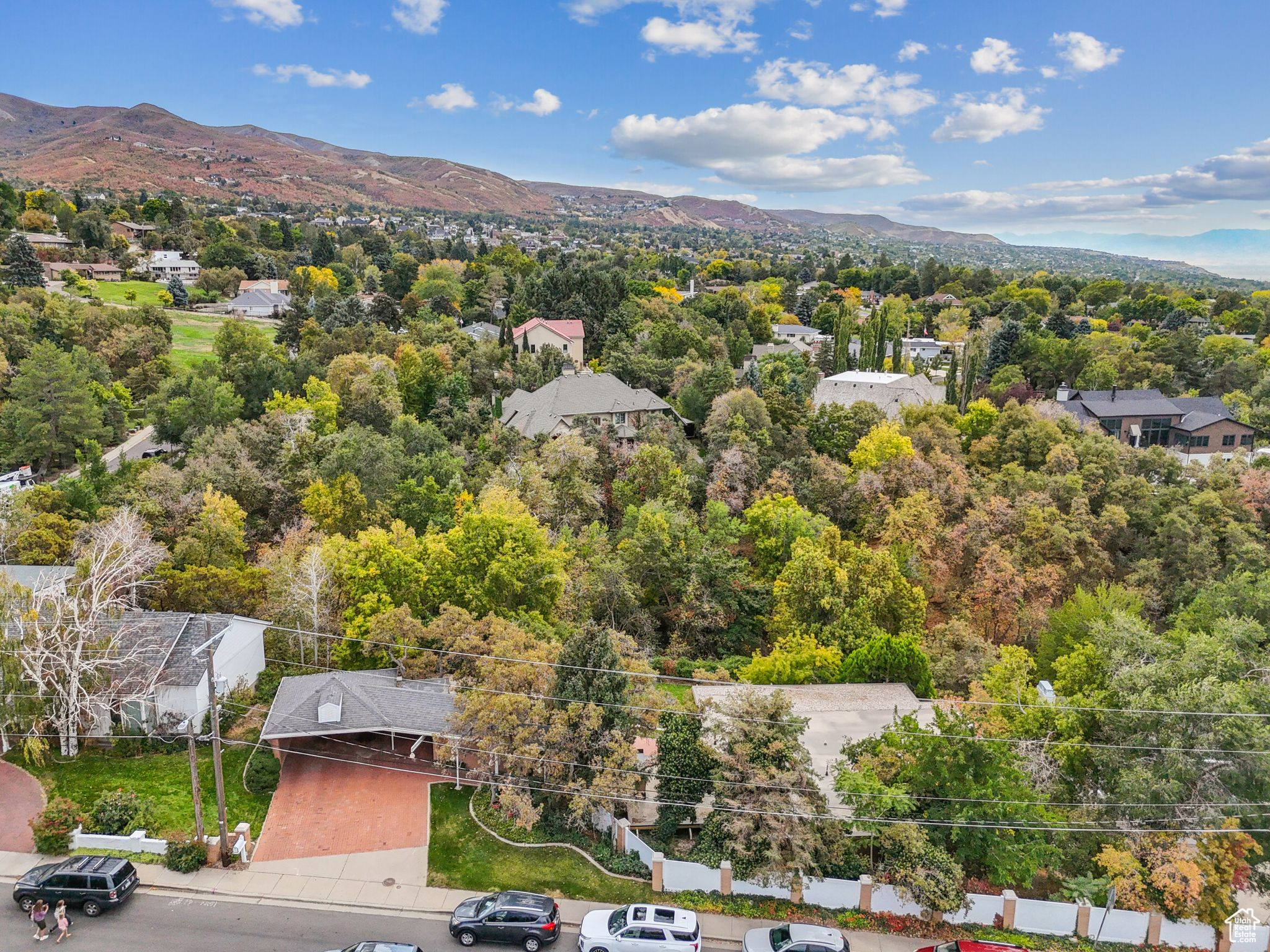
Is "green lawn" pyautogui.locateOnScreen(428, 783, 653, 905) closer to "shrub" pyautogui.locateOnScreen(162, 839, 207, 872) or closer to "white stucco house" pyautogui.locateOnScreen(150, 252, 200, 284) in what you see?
"shrub" pyautogui.locateOnScreen(162, 839, 207, 872)

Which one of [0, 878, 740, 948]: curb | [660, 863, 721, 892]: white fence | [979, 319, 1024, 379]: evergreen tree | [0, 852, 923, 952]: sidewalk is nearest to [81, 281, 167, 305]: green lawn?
[0, 852, 923, 952]: sidewalk

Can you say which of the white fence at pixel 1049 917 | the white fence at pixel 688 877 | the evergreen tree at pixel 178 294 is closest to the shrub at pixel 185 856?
the white fence at pixel 688 877

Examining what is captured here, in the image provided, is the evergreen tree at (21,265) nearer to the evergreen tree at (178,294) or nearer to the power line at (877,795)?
the evergreen tree at (178,294)

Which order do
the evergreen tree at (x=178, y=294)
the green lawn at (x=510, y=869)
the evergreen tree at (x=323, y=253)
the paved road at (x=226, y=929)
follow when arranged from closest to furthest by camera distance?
the paved road at (x=226, y=929) < the green lawn at (x=510, y=869) < the evergreen tree at (x=178, y=294) < the evergreen tree at (x=323, y=253)

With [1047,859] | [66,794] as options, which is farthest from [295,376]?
[1047,859]

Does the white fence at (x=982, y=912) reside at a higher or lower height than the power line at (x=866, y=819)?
lower

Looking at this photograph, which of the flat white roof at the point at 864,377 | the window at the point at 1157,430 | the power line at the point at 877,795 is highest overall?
the flat white roof at the point at 864,377

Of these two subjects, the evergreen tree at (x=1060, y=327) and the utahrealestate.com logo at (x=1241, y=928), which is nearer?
the utahrealestate.com logo at (x=1241, y=928)

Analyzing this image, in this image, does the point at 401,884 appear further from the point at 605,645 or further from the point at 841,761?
the point at 841,761
